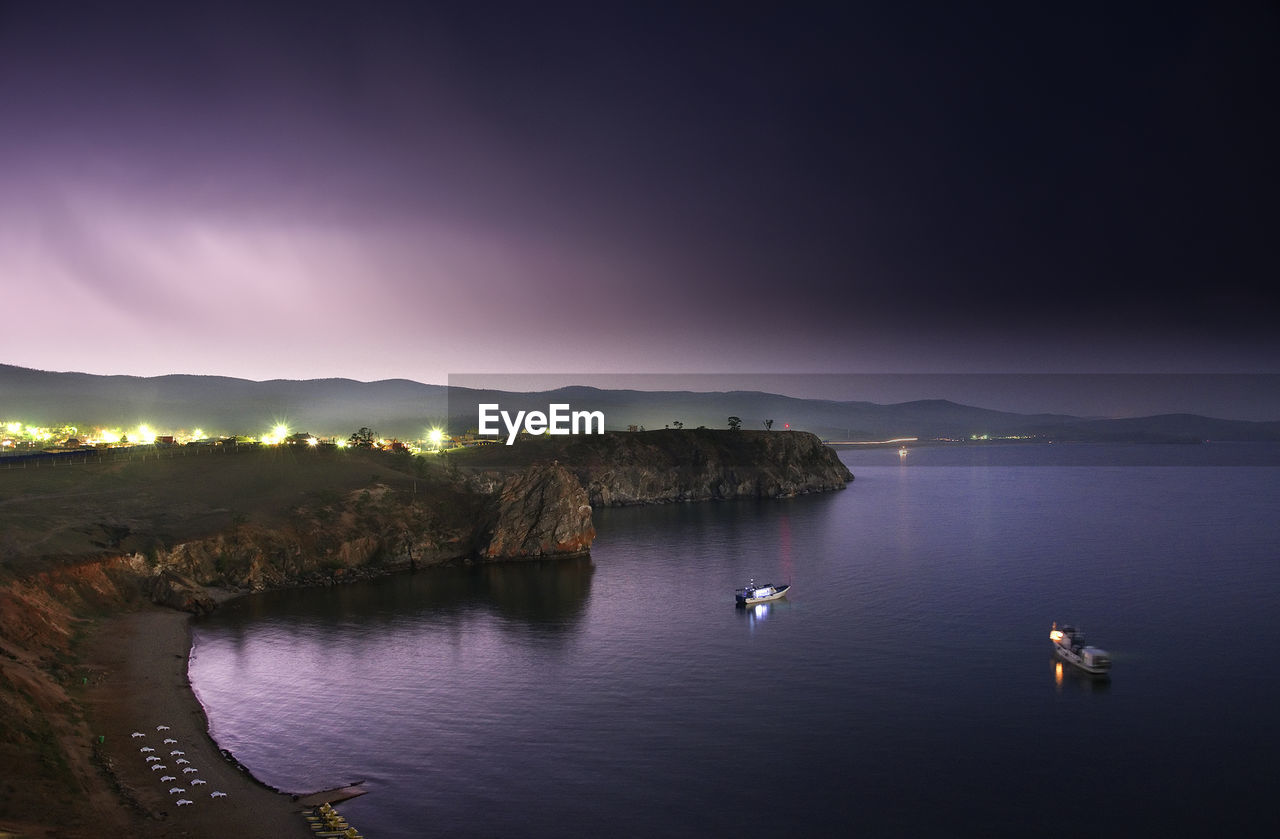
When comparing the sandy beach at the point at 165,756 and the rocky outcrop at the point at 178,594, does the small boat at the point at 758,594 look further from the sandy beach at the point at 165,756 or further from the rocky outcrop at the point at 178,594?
the rocky outcrop at the point at 178,594

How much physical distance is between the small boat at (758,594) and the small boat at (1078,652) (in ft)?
94.2

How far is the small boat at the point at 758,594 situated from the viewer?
283ft

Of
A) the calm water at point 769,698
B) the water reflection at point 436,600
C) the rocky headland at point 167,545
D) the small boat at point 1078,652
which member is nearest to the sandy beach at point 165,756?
the rocky headland at point 167,545

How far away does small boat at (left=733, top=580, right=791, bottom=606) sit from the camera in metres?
86.2

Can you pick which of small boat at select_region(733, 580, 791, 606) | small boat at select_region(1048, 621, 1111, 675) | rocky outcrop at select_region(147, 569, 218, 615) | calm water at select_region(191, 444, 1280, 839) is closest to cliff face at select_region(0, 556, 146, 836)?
rocky outcrop at select_region(147, 569, 218, 615)

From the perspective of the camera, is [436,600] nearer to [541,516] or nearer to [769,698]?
[541,516]

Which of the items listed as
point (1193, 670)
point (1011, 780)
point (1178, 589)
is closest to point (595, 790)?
point (1011, 780)

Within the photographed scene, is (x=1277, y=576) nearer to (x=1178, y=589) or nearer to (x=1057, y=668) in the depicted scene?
(x=1178, y=589)

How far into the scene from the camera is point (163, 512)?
9838cm

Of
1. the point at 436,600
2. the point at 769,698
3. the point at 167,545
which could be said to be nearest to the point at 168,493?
the point at 167,545

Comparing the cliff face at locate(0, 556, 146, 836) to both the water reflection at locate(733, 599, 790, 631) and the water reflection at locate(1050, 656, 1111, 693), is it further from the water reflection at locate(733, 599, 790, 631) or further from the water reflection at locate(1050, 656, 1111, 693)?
the water reflection at locate(1050, 656, 1111, 693)

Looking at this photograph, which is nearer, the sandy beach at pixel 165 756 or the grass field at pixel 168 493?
the sandy beach at pixel 165 756

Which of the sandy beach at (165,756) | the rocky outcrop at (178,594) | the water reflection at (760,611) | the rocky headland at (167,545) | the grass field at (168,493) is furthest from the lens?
the grass field at (168,493)

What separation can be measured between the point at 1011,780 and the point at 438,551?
276 ft
